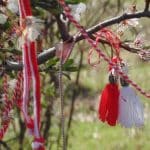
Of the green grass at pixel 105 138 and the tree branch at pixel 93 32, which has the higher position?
the tree branch at pixel 93 32

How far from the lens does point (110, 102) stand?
158 cm

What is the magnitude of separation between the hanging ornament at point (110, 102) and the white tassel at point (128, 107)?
0.01 m

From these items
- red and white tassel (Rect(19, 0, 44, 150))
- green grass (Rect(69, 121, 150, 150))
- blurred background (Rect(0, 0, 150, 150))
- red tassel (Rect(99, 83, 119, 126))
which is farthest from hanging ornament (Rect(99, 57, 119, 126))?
green grass (Rect(69, 121, 150, 150))

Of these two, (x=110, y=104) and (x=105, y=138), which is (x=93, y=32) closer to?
(x=110, y=104)

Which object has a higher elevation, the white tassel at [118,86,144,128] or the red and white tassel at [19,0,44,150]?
the red and white tassel at [19,0,44,150]

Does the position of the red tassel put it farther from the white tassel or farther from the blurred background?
the blurred background

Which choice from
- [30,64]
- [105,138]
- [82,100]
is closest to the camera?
[30,64]

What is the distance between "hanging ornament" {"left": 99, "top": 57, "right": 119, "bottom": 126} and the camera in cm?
158

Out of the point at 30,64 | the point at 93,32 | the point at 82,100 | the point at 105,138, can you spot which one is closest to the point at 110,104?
the point at 93,32

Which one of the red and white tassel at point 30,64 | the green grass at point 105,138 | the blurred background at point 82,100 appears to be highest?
the red and white tassel at point 30,64

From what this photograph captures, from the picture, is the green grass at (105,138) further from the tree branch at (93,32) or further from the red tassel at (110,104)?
the red tassel at (110,104)

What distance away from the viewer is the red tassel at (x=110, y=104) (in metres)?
1.58

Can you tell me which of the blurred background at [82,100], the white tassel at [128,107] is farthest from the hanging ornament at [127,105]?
the blurred background at [82,100]

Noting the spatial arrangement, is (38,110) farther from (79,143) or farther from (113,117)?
(79,143)
